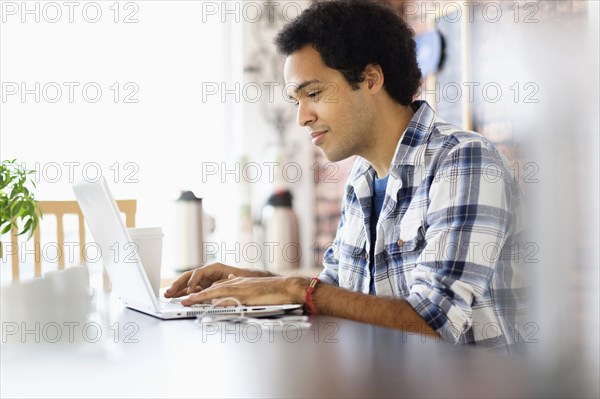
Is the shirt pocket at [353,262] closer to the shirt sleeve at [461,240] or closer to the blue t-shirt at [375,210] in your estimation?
the blue t-shirt at [375,210]

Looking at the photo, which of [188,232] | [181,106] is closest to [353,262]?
[188,232]

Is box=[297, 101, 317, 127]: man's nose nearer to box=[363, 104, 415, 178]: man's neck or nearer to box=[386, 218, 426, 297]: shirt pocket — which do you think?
box=[363, 104, 415, 178]: man's neck

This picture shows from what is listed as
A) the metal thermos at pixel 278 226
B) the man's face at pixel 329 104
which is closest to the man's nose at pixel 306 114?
the man's face at pixel 329 104

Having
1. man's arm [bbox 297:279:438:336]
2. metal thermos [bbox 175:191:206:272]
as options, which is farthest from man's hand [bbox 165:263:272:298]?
metal thermos [bbox 175:191:206:272]

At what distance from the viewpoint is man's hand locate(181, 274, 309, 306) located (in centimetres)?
107

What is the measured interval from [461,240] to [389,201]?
267mm

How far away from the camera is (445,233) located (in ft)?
3.77

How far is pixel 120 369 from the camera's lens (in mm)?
641

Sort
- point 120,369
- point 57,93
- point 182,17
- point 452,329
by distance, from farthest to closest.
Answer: point 182,17
point 57,93
point 452,329
point 120,369

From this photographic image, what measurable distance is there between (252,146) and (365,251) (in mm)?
1670

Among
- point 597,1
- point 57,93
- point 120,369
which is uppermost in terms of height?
point 57,93

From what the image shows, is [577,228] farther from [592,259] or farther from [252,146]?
[252,146]

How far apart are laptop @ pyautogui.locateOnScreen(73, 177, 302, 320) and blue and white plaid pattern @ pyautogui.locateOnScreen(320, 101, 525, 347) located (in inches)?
9.9

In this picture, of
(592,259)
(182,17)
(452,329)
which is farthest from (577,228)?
(182,17)
